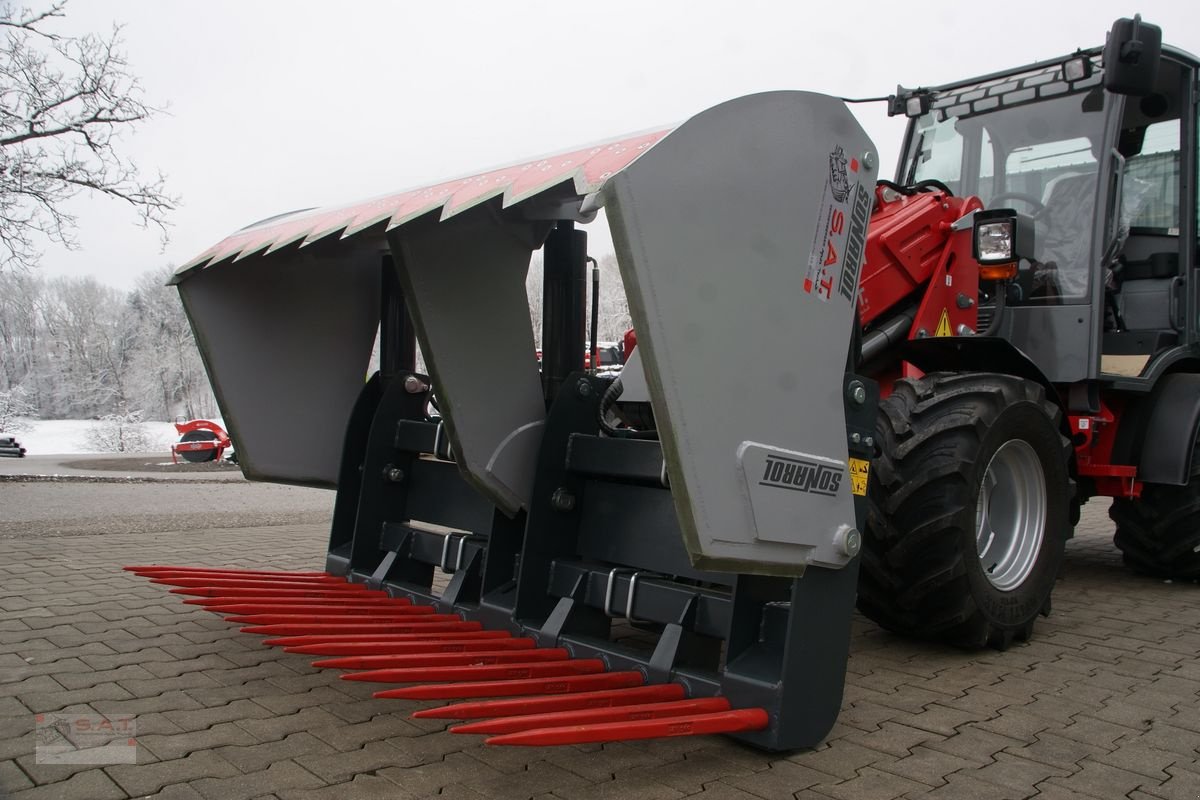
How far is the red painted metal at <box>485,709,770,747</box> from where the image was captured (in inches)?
95.7

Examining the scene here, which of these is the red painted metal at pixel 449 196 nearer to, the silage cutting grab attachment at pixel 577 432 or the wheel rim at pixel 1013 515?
the silage cutting grab attachment at pixel 577 432

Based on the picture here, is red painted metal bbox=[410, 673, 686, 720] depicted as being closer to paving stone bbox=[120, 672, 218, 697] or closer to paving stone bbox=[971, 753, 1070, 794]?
paving stone bbox=[971, 753, 1070, 794]

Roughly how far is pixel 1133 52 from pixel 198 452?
1996 cm

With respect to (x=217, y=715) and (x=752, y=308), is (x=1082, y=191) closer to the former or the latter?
(x=752, y=308)

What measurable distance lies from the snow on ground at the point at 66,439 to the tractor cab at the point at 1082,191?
27031 mm

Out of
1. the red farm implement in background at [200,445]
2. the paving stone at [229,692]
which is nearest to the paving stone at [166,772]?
the paving stone at [229,692]

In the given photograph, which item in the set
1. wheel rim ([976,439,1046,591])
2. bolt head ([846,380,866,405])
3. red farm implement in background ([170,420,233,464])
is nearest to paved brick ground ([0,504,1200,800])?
wheel rim ([976,439,1046,591])

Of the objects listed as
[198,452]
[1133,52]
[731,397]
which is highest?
[1133,52]

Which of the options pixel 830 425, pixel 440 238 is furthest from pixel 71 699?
pixel 830 425

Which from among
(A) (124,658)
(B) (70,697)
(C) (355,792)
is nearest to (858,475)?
(C) (355,792)

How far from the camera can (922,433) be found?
3961 mm

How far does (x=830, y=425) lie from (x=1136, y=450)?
3.17m

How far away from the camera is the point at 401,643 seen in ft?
10.7

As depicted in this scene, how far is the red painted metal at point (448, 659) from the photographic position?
2.90 meters
